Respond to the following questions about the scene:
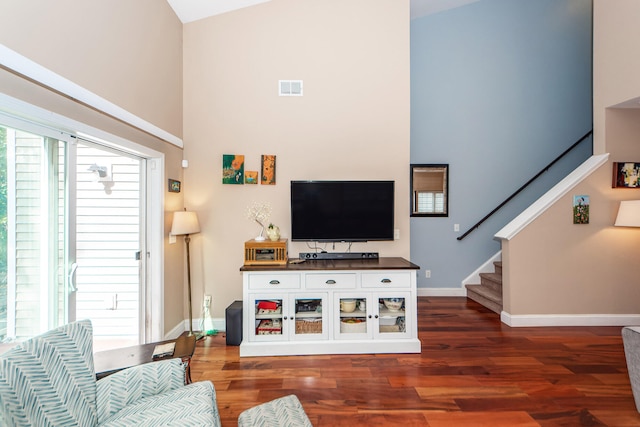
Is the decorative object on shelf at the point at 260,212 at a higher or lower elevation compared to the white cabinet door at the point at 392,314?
higher

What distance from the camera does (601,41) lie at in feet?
12.8

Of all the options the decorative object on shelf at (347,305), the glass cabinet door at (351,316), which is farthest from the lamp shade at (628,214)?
the decorative object on shelf at (347,305)

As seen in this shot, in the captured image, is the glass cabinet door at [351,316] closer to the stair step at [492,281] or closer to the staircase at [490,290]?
the staircase at [490,290]

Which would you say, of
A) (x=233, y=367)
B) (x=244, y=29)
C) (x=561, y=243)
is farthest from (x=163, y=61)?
(x=561, y=243)

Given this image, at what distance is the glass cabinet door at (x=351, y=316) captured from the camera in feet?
10.2

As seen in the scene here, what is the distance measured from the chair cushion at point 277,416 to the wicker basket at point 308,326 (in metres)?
1.08

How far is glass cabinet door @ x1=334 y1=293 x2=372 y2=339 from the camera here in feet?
10.2

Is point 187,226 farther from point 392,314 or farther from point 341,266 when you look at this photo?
point 392,314

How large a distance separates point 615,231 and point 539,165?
1566 mm

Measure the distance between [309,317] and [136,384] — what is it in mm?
1687

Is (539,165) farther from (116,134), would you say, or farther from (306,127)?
(116,134)

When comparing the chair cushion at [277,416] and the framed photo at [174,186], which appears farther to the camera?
the framed photo at [174,186]

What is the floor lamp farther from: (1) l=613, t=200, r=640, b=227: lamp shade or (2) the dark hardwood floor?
(1) l=613, t=200, r=640, b=227: lamp shade

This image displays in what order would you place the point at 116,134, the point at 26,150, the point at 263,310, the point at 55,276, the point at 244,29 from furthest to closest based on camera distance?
1. the point at 244,29
2. the point at 263,310
3. the point at 116,134
4. the point at 55,276
5. the point at 26,150
